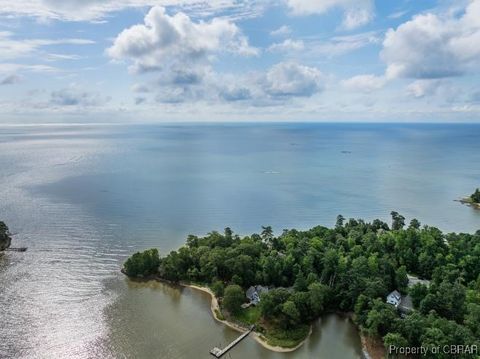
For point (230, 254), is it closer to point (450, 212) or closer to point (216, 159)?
point (450, 212)

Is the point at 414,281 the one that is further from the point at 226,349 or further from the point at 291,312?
the point at 226,349

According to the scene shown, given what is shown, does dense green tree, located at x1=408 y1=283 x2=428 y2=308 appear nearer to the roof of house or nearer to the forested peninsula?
the forested peninsula

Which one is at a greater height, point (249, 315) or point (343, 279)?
point (343, 279)

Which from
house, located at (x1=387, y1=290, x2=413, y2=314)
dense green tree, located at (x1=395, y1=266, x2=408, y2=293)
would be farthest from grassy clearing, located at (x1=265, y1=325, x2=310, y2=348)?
dense green tree, located at (x1=395, y1=266, x2=408, y2=293)

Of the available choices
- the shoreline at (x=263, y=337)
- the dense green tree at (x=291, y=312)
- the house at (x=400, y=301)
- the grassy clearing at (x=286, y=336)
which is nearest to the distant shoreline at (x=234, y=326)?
the shoreline at (x=263, y=337)

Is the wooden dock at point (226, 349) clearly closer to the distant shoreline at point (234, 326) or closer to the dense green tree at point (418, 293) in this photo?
the distant shoreline at point (234, 326)

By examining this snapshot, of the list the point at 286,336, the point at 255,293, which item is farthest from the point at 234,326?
the point at 286,336
